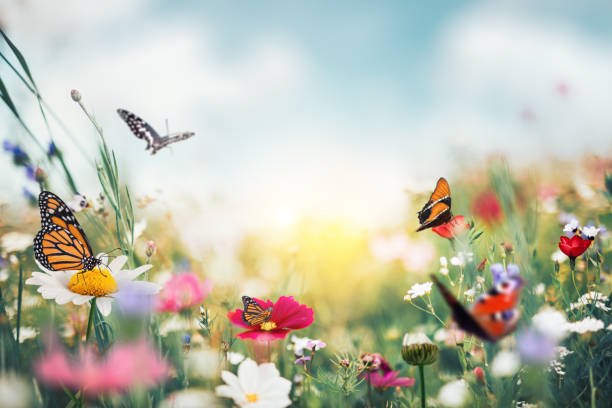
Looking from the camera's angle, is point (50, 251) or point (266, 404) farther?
point (50, 251)

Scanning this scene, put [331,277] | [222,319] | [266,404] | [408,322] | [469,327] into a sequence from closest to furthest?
[469,327] < [266,404] < [222,319] < [408,322] < [331,277]

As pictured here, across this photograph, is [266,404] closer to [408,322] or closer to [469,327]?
[469,327]

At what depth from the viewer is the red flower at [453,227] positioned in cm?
71

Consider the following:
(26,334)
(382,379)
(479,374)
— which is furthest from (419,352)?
(26,334)

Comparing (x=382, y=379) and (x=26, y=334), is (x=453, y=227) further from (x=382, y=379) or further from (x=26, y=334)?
(x=26, y=334)

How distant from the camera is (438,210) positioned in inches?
29.1

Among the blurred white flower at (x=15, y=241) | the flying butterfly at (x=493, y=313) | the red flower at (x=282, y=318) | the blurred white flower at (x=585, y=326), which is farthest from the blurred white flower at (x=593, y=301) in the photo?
the blurred white flower at (x=15, y=241)

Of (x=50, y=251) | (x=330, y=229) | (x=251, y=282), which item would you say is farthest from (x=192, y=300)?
(x=330, y=229)

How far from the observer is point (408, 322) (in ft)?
4.25

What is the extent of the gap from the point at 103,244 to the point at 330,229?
4.07ft

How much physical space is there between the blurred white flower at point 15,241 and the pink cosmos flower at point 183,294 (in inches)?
18.9

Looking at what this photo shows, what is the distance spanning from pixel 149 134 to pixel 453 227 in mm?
566

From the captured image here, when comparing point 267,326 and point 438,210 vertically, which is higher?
point 438,210

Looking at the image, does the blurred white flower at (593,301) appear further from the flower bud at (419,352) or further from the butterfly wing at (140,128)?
the butterfly wing at (140,128)
